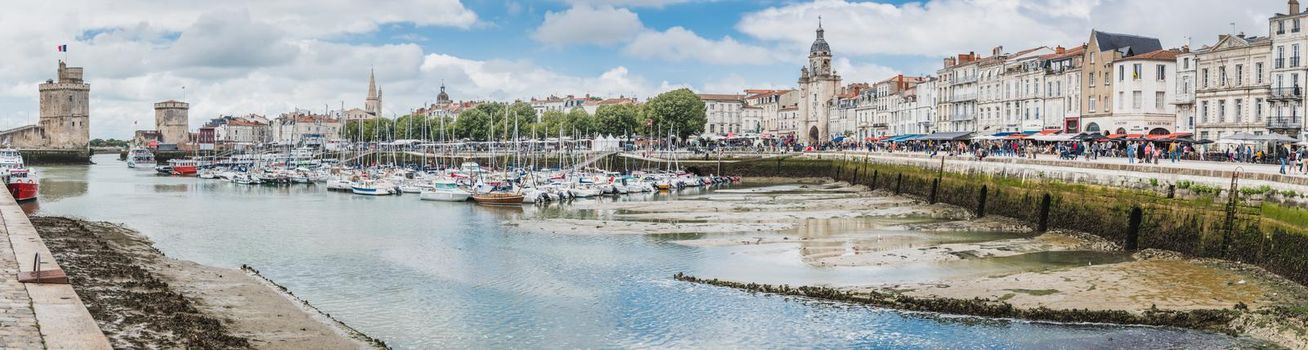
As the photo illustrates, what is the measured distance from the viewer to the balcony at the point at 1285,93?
45.9m

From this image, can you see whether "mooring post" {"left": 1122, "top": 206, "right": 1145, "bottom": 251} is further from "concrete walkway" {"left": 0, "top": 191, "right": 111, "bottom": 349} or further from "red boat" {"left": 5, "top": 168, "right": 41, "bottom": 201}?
"red boat" {"left": 5, "top": 168, "right": 41, "bottom": 201}

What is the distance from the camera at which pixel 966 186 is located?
152 feet

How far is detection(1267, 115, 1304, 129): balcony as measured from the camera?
46156mm

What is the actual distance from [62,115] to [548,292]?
138177 mm

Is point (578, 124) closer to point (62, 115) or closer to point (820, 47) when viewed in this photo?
point (820, 47)

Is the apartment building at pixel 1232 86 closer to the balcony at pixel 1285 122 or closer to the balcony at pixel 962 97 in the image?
the balcony at pixel 1285 122

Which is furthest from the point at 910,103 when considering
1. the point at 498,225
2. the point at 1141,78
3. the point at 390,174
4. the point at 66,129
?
the point at 66,129

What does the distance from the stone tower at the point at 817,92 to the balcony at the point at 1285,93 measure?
63179 millimetres

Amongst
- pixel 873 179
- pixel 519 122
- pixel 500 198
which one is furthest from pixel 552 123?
pixel 500 198

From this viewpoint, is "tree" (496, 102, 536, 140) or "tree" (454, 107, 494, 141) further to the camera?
"tree" (454, 107, 494, 141)

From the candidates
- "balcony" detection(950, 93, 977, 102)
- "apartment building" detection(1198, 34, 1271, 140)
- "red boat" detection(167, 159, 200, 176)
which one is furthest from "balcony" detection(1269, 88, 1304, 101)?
"red boat" detection(167, 159, 200, 176)

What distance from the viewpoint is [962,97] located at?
266ft

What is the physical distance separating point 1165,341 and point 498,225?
2810 centimetres

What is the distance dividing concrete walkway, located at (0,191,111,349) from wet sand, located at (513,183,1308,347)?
1465cm
